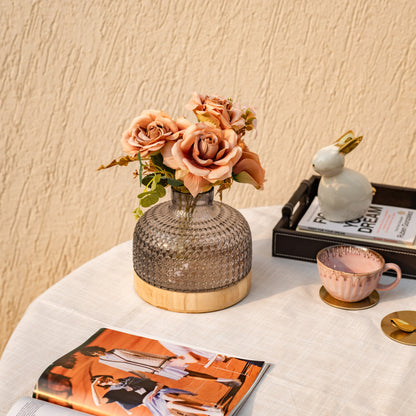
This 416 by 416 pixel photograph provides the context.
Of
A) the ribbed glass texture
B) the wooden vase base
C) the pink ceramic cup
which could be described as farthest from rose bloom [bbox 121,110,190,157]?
the pink ceramic cup

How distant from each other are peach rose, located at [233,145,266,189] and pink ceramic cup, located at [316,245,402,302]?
20 cm

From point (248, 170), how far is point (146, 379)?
0.38 m

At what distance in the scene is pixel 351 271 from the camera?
3.38 feet

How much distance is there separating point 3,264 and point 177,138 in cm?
128

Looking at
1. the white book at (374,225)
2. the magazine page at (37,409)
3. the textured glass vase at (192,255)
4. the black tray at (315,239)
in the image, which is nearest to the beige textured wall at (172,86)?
the black tray at (315,239)

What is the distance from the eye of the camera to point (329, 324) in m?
0.93

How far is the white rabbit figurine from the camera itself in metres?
1.16

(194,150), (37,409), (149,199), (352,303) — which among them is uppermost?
(194,150)

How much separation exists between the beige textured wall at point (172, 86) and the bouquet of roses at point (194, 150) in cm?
80

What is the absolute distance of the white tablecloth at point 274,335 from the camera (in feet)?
Answer: 2.51

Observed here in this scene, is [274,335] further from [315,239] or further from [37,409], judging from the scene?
[37,409]

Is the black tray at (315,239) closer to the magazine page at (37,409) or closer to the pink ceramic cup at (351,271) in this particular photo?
the pink ceramic cup at (351,271)

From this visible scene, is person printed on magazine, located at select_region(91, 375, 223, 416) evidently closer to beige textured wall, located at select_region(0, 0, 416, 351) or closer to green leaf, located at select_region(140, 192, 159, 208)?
green leaf, located at select_region(140, 192, 159, 208)

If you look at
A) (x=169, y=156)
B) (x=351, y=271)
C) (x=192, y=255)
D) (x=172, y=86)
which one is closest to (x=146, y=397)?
(x=192, y=255)
